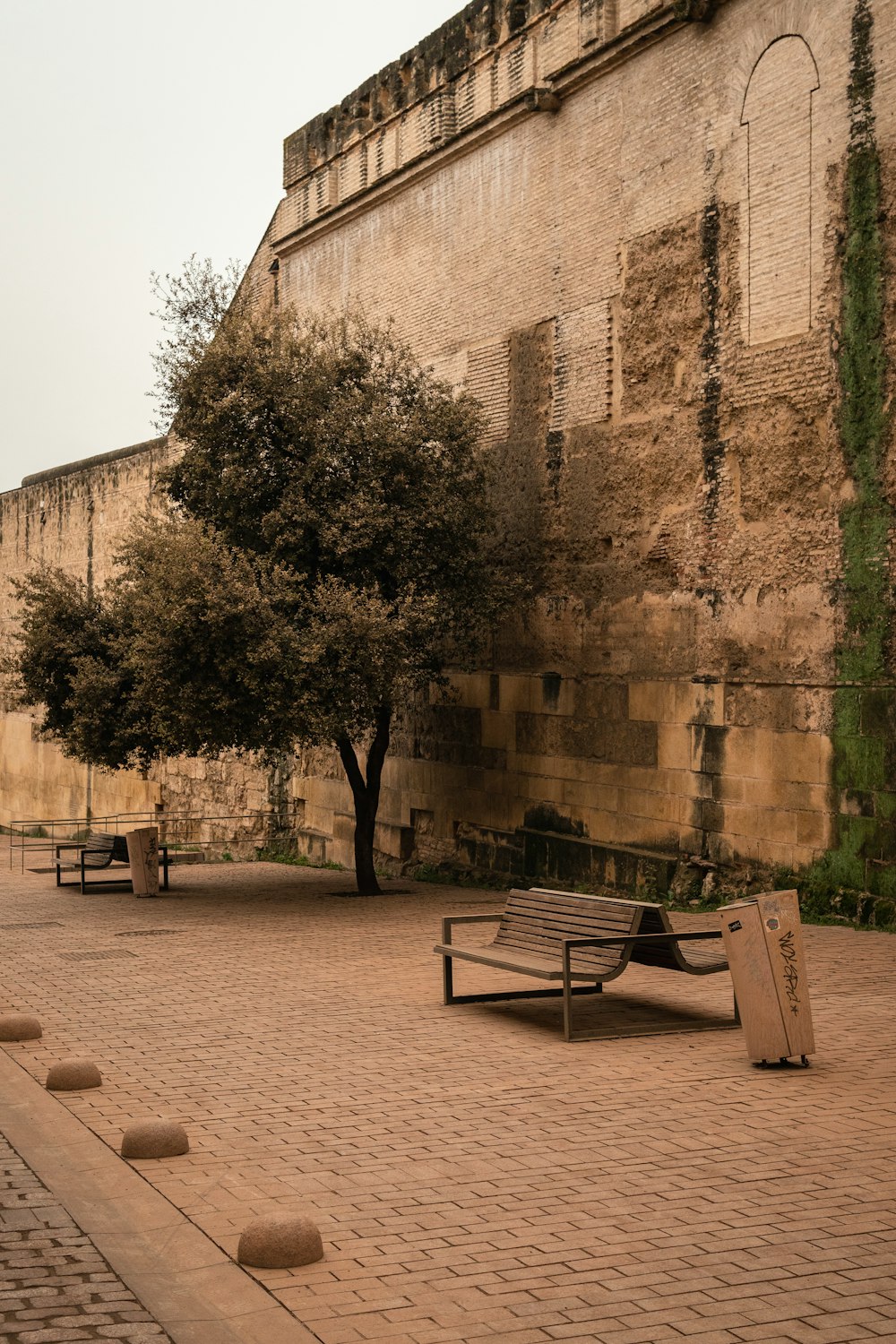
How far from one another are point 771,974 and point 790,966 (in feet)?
0.40

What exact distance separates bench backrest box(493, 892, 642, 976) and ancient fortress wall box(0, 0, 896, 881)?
3800 mm

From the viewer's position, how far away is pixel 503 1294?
4586 mm

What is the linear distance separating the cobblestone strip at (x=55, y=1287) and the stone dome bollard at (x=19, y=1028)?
3.19 meters

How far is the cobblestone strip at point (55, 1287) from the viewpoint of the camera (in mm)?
4266

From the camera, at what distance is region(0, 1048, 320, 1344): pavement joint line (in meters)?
4.35

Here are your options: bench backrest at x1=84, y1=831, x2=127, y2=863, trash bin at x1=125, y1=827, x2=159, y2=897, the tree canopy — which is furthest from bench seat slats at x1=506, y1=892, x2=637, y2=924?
bench backrest at x1=84, y1=831, x2=127, y2=863

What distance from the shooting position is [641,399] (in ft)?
50.3

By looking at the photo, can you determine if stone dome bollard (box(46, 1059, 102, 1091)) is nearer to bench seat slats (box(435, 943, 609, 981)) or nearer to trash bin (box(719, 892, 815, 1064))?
bench seat slats (box(435, 943, 609, 981))

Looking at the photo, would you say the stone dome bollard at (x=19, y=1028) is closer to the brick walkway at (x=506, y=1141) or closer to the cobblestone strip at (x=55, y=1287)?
the brick walkway at (x=506, y=1141)

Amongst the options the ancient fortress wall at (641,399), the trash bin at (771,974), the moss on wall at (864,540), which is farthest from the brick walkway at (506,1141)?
the ancient fortress wall at (641,399)

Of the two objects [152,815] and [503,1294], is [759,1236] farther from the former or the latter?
[152,815]

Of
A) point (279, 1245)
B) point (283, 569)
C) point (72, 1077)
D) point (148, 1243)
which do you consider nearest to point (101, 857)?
point (283, 569)

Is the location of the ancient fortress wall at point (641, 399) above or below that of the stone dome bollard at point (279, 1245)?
above

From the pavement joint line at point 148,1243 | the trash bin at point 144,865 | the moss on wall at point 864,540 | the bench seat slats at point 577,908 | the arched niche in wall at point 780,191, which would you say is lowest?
the pavement joint line at point 148,1243
